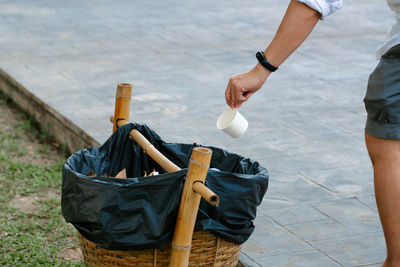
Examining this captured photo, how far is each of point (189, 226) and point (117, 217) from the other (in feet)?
0.76

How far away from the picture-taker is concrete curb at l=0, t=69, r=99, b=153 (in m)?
4.47

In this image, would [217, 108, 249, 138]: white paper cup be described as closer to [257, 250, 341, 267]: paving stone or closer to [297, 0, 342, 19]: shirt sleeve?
[297, 0, 342, 19]: shirt sleeve

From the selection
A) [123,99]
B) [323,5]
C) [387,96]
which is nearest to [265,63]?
[323,5]

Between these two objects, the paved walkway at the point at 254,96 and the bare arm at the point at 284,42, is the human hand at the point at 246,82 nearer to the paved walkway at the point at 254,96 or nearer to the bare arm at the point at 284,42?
the bare arm at the point at 284,42

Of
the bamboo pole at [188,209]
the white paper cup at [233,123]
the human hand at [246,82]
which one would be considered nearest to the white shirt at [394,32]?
the human hand at [246,82]

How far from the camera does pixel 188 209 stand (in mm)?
2004

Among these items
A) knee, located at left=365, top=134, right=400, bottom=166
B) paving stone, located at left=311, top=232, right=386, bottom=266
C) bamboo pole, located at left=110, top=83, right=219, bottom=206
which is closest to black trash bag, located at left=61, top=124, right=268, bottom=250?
bamboo pole, located at left=110, top=83, right=219, bottom=206

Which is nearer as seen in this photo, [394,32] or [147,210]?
[147,210]

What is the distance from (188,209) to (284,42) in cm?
63

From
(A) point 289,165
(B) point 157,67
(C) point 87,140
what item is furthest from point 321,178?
(B) point 157,67

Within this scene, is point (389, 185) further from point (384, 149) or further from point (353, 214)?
point (353, 214)

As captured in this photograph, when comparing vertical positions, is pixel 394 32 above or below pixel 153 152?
above

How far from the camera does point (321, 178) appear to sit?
12.4 ft

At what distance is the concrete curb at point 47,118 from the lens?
4.47 metres
